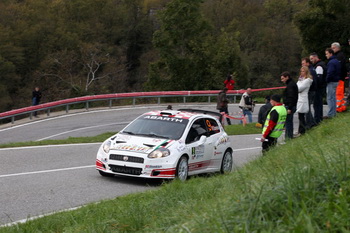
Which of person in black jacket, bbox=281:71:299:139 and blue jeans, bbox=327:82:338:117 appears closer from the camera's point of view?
person in black jacket, bbox=281:71:299:139

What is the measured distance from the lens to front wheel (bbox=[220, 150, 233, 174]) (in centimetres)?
1556

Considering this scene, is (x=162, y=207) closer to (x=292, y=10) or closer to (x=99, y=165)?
(x=99, y=165)

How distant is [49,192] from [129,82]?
64450 mm

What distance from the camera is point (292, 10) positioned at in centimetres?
→ 8406

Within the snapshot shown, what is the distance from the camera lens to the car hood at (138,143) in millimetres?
13328

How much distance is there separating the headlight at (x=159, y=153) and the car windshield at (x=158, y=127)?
2.39ft

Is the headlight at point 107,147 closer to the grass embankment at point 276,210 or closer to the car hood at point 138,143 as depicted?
the car hood at point 138,143

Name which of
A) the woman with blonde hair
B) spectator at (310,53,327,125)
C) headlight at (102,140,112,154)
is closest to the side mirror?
headlight at (102,140,112,154)

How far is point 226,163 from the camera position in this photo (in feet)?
51.7

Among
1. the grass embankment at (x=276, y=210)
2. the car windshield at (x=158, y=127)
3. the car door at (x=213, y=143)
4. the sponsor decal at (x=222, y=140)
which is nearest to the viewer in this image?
the grass embankment at (x=276, y=210)

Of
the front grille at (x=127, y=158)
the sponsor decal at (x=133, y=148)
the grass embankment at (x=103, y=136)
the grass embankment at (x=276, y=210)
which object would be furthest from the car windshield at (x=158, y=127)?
the grass embankment at (x=276, y=210)

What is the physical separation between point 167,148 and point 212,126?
8.26 ft

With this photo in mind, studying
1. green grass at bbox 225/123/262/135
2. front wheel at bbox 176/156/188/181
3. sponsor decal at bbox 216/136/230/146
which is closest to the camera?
front wheel at bbox 176/156/188/181

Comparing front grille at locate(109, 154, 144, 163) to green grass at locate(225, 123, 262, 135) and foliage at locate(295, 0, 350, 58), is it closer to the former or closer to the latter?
green grass at locate(225, 123, 262, 135)
